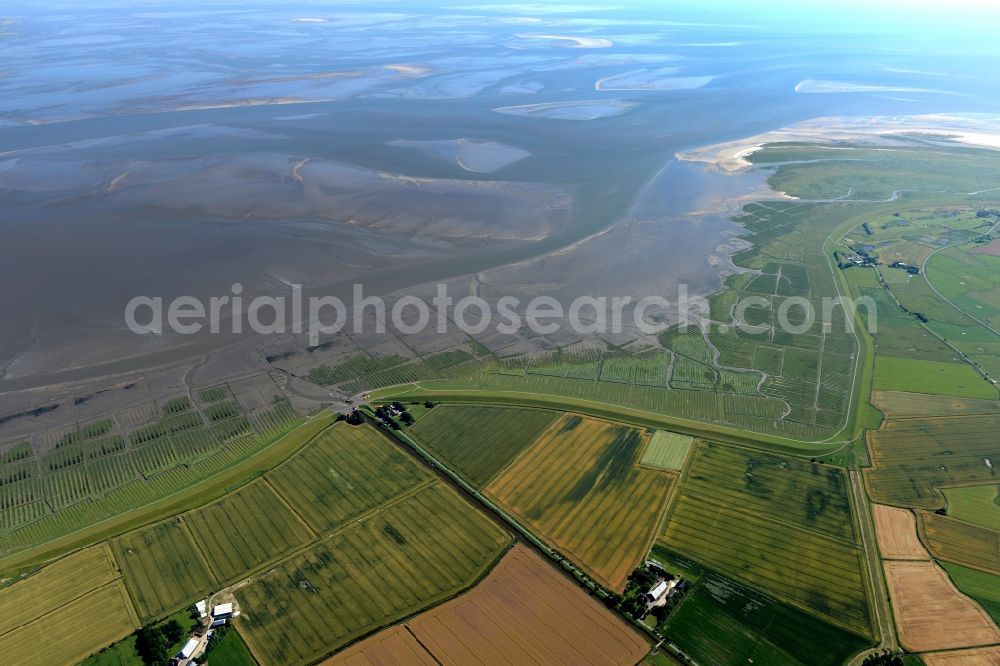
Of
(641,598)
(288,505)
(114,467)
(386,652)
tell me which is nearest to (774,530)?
(641,598)

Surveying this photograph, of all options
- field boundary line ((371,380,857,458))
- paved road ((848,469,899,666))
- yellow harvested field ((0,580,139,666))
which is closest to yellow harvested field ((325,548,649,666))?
yellow harvested field ((0,580,139,666))

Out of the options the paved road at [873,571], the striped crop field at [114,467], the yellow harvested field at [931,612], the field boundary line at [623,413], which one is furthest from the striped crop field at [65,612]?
the yellow harvested field at [931,612]

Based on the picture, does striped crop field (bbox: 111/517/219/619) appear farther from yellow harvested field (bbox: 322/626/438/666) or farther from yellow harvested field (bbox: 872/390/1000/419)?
yellow harvested field (bbox: 872/390/1000/419)

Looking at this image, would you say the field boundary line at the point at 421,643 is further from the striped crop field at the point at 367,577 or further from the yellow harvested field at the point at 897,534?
the yellow harvested field at the point at 897,534

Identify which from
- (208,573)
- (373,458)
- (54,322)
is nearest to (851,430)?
(373,458)

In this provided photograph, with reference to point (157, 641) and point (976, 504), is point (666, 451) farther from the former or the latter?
point (157, 641)
